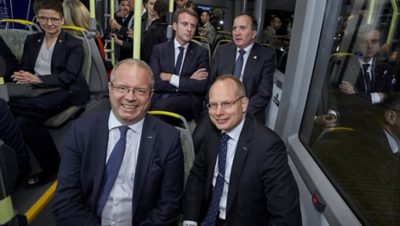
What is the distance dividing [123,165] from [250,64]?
1878 mm

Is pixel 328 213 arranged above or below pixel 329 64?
below

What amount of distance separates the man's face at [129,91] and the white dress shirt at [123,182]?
3.3 inches

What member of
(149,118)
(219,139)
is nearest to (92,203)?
(149,118)

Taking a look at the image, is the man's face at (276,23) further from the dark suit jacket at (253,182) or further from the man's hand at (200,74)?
the dark suit jacket at (253,182)

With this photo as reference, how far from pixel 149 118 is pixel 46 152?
1521mm

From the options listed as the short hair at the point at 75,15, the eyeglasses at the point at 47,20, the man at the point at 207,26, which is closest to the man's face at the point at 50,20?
the eyeglasses at the point at 47,20

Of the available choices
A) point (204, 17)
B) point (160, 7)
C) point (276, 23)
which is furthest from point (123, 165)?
point (204, 17)

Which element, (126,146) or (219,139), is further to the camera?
(219,139)

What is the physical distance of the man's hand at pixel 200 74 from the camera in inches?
123

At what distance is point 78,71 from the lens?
3158mm

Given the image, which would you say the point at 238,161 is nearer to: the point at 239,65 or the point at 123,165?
the point at 123,165

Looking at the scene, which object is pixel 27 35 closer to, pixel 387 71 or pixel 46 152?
pixel 46 152

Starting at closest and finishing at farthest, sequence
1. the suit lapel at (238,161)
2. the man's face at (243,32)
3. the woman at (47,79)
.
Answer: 1. the suit lapel at (238,161)
2. the woman at (47,79)
3. the man's face at (243,32)

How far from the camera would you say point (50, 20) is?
2.97 meters
